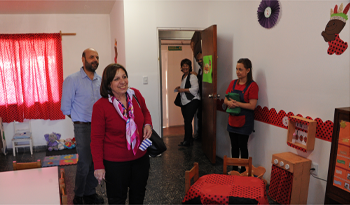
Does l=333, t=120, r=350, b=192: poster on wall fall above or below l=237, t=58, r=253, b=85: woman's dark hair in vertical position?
below

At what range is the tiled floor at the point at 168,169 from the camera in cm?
262

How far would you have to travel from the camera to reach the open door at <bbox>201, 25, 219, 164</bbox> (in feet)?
10.5

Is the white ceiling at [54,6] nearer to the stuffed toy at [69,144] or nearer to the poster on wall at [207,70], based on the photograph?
the poster on wall at [207,70]

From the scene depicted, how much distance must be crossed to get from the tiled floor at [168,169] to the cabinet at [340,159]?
97 centimetres

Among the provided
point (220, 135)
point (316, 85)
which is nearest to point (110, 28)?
point (220, 135)

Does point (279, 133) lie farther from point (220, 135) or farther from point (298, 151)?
point (220, 135)

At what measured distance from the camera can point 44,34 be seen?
452cm

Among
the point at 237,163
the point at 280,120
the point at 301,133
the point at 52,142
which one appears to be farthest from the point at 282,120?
the point at 52,142

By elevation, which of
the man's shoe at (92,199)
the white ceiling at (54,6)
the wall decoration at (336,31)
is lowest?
the man's shoe at (92,199)

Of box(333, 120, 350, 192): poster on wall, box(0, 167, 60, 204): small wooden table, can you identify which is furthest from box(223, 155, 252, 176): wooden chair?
box(0, 167, 60, 204): small wooden table

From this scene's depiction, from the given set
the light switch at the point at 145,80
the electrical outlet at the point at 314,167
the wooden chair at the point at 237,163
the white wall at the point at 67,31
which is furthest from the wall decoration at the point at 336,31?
the white wall at the point at 67,31

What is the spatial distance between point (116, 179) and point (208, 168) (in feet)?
6.27

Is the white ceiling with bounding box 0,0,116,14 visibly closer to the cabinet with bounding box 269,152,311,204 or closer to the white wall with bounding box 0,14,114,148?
the white wall with bounding box 0,14,114,148

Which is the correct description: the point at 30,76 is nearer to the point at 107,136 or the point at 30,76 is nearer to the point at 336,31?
the point at 107,136
